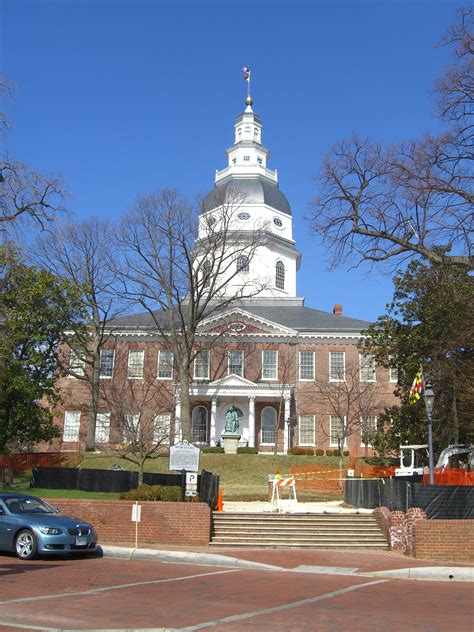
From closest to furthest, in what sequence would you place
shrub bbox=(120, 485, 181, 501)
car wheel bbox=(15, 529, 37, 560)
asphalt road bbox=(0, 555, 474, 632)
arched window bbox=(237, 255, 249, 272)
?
asphalt road bbox=(0, 555, 474, 632) → car wheel bbox=(15, 529, 37, 560) → shrub bbox=(120, 485, 181, 501) → arched window bbox=(237, 255, 249, 272)

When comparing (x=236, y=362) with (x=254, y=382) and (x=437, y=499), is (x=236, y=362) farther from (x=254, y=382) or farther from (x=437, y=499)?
(x=437, y=499)

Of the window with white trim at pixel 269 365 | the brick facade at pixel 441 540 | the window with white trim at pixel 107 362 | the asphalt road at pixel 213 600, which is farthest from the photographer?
the window with white trim at pixel 107 362

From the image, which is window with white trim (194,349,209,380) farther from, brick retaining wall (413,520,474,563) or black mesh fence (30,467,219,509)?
brick retaining wall (413,520,474,563)

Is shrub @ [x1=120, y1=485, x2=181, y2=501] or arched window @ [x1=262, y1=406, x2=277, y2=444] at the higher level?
arched window @ [x1=262, y1=406, x2=277, y2=444]

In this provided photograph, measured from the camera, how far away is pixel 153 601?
383 inches

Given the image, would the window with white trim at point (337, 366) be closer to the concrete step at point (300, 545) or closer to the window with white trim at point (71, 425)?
the window with white trim at point (71, 425)

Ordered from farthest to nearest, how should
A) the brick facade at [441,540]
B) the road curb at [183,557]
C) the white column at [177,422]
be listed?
the white column at [177,422] → the brick facade at [441,540] → the road curb at [183,557]

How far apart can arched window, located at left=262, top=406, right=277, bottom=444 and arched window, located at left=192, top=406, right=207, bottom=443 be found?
13.3 feet

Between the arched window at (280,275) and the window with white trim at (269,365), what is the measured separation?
28.9 ft

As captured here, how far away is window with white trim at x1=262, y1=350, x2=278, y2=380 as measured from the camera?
4938 centimetres

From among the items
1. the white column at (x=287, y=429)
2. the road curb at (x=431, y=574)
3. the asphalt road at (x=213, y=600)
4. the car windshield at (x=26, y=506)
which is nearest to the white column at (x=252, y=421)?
the white column at (x=287, y=429)

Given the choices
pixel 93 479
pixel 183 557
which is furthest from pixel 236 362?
pixel 183 557

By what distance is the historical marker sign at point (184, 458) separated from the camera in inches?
725

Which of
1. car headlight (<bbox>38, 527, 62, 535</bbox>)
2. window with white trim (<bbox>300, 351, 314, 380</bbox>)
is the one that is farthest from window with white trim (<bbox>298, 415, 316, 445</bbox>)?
car headlight (<bbox>38, 527, 62, 535</bbox>)
